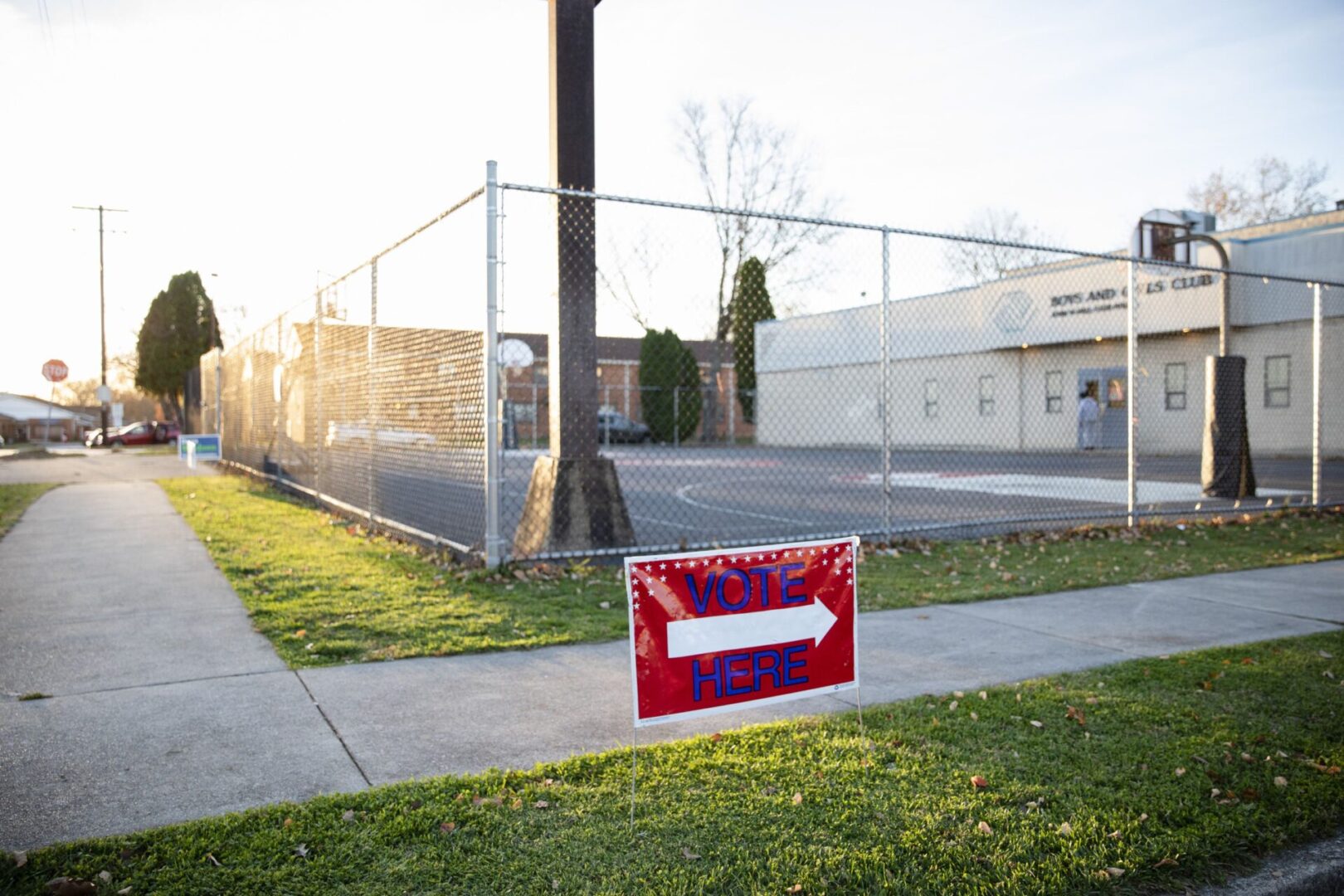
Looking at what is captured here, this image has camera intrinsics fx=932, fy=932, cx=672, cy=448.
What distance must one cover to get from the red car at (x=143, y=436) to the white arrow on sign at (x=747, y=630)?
49863mm

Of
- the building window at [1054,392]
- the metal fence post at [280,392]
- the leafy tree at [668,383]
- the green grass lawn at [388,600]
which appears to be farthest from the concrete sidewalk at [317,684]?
the leafy tree at [668,383]

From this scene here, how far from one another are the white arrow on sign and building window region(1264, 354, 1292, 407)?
2779 centimetres

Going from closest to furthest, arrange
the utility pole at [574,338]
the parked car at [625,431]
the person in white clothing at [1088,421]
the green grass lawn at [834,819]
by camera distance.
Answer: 1. the green grass lawn at [834,819]
2. the utility pole at [574,338]
3. the person in white clothing at [1088,421]
4. the parked car at [625,431]

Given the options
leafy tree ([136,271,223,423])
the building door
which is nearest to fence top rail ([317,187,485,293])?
the building door

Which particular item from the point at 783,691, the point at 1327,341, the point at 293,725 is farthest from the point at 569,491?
the point at 1327,341

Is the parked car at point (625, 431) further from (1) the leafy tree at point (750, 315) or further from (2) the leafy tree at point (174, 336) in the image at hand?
(2) the leafy tree at point (174, 336)

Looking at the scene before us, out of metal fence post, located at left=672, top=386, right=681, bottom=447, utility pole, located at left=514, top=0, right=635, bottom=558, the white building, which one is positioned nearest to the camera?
utility pole, located at left=514, top=0, right=635, bottom=558

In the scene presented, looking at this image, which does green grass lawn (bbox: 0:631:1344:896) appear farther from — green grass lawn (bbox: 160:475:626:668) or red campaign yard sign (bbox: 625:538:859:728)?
green grass lawn (bbox: 160:475:626:668)

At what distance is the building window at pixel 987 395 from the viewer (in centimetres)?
3256

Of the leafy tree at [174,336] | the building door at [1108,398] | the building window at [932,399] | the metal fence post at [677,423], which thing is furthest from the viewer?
the leafy tree at [174,336]

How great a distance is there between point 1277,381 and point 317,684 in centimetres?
2872

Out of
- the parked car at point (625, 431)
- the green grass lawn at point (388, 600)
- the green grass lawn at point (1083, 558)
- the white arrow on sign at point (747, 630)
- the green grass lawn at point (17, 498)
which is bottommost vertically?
the green grass lawn at point (1083, 558)

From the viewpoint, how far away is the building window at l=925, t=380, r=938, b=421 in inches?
1329

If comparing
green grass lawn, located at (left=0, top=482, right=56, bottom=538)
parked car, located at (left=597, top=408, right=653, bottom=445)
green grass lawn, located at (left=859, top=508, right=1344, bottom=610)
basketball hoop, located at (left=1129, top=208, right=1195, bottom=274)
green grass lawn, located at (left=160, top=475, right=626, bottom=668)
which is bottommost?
green grass lawn, located at (left=859, top=508, right=1344, bottom=610)
